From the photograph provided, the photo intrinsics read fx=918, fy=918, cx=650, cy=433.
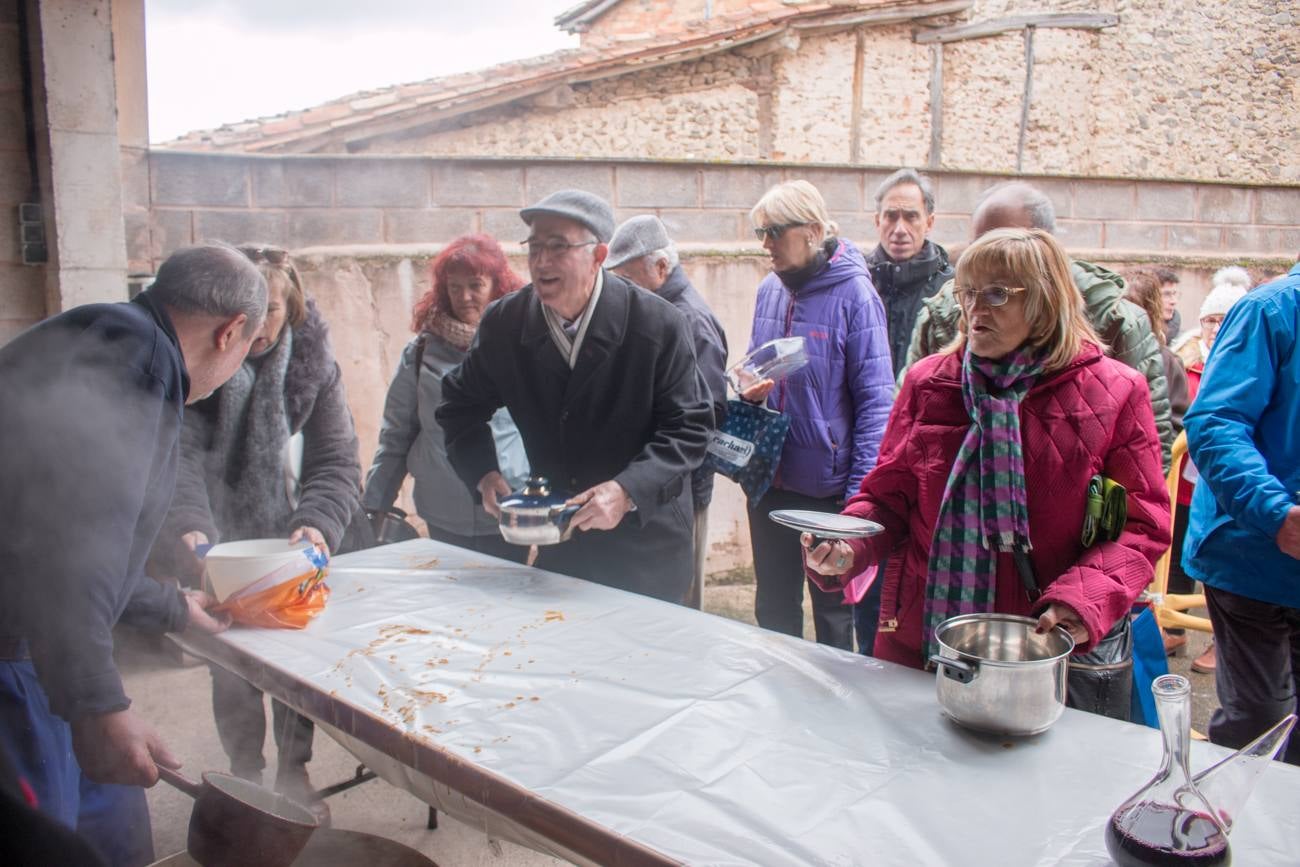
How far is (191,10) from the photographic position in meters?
3.18

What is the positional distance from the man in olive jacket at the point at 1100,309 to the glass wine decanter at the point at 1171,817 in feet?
5.06

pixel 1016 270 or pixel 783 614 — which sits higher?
pixel 1016 270

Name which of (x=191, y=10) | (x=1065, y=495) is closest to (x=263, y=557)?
(x=1065, y=495)

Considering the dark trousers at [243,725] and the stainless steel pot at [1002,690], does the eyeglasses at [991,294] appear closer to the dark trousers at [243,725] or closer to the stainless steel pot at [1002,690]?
the stainless steel pot at [1002,690]

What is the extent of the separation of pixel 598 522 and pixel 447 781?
896 millimetres

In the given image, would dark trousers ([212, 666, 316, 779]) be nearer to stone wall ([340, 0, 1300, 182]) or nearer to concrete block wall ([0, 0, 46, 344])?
concrete block wall ([0, 0, 46, 344])

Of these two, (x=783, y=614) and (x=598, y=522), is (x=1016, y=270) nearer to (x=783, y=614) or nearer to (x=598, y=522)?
(x=598, y=522)

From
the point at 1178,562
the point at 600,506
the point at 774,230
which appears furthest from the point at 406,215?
the point at 1178,562

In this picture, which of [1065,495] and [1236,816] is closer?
[1236,816]

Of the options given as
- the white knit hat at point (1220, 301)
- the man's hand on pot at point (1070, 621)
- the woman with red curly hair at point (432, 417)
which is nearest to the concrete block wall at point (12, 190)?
the woman with red curly hair at point (432, 417)

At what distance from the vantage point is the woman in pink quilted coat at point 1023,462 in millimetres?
1855

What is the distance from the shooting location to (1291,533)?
2086 mm

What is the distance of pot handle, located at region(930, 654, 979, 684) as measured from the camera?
1477 millimetres

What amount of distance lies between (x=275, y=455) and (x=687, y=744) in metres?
1.83
